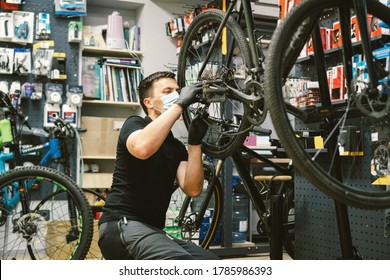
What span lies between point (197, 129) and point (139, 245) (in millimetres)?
515

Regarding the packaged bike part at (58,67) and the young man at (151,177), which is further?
the packaged bike part at (58,67)

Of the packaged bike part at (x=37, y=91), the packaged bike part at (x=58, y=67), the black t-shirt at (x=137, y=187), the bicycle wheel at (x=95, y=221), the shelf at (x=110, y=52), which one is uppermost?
the shelf at (x=110, y=52)

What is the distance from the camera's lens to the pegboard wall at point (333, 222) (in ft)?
6.95

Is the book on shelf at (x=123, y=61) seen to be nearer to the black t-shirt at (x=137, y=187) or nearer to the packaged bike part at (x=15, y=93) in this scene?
the packaged bike part at (x=15, y=93)

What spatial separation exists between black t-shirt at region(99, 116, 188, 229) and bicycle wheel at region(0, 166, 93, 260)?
494 millimetres

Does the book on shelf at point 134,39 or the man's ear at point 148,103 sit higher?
the book on shelf at point 134,39

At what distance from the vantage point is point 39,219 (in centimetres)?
256

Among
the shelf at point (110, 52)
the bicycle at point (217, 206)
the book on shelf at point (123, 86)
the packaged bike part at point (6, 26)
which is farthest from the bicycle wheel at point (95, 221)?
the packaged bike part at point (6, 26)

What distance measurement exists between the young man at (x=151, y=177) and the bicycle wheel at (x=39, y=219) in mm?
499

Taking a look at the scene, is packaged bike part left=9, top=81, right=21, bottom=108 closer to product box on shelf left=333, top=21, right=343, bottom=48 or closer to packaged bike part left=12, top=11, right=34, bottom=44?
packaged bike part left=12, top=11, right=34, bottom=44

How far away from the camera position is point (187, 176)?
198 centimetres

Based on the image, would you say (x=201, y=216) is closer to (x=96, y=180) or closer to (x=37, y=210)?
(x=37, y=210)

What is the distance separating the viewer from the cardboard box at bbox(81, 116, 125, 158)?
13.6 ft

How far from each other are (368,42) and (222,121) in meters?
0.85
